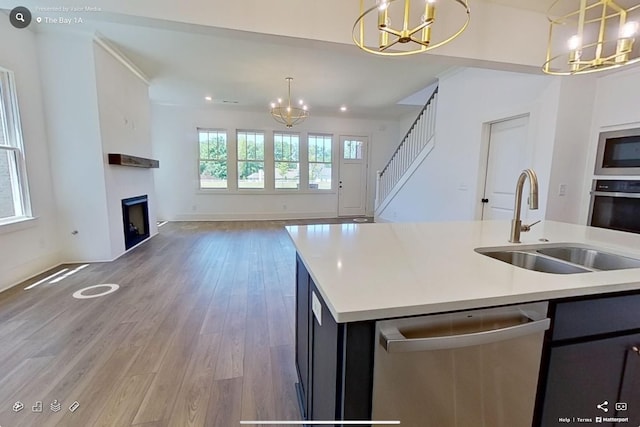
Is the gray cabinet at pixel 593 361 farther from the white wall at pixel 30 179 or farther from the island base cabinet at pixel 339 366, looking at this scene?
the white wall at pixel 30 179

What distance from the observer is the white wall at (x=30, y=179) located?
2.97 metres

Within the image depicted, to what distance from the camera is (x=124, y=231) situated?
4.32 meters

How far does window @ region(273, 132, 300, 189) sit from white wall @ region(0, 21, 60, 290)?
486 cm

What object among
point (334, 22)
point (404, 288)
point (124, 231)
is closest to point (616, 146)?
point (334, 22)

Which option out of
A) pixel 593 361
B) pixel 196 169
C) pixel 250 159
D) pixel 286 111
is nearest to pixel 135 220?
pixel 196 169

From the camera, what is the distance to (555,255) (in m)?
1.59

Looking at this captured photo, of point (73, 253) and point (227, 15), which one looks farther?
point (73, 253)

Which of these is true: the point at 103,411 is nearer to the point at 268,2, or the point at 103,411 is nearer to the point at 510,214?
the point at 268,2

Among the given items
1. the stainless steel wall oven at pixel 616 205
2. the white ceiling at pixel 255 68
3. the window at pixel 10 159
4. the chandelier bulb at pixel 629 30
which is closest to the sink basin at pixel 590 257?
the chandelier bulb at pixel 629 30

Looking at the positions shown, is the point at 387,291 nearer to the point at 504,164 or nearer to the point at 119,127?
the point at 504,164

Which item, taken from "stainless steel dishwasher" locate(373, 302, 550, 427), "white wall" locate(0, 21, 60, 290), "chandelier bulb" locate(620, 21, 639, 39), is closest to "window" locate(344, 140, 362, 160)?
"white wall" locate(0, 21, 60, 290)

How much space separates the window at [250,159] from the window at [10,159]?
4604 mm

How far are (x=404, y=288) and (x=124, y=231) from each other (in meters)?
4.71

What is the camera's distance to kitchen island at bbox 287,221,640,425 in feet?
2.55
